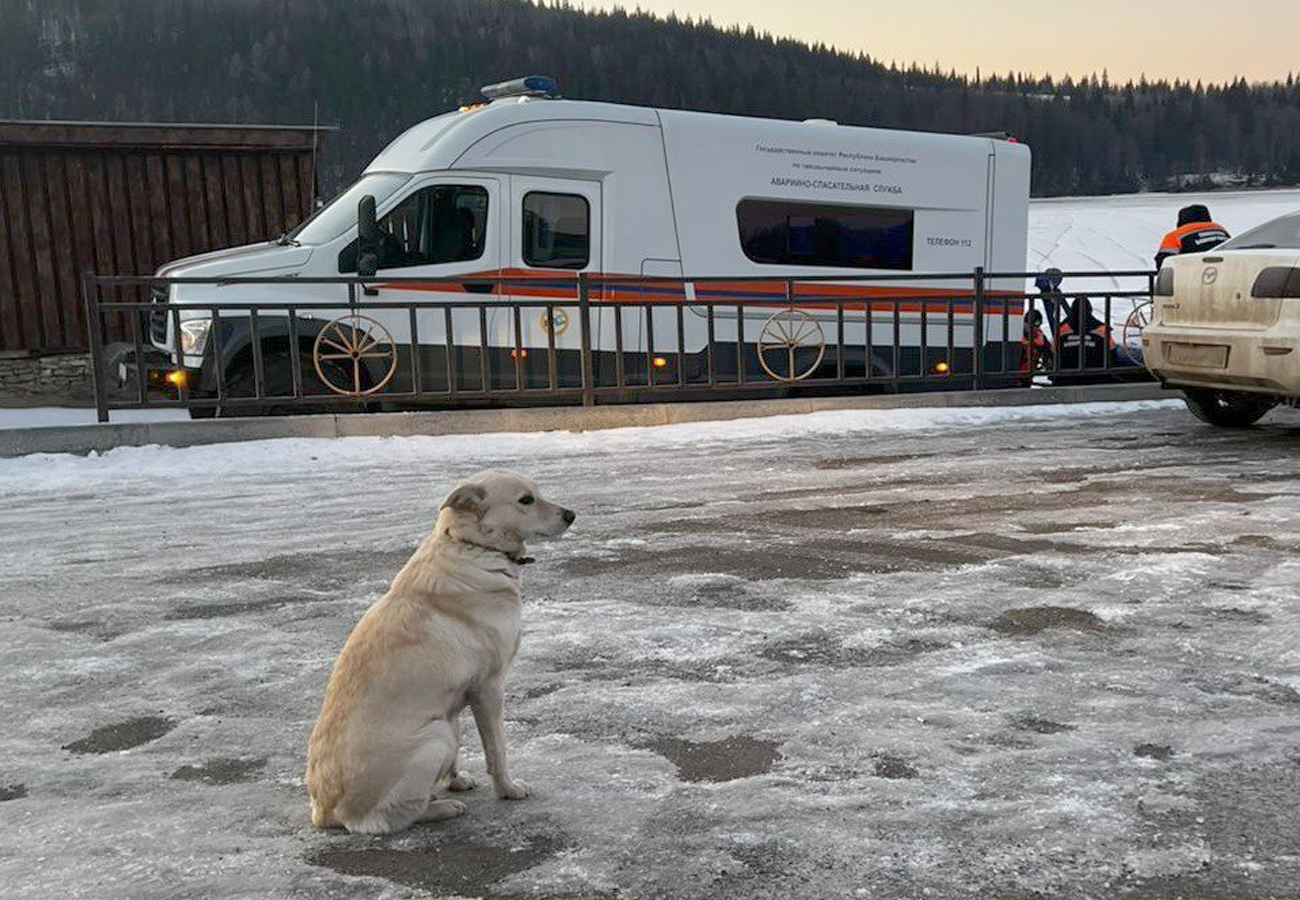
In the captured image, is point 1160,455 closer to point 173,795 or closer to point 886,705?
point 886,705

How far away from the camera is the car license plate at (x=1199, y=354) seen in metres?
8.98

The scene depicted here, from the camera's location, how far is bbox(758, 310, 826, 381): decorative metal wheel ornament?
12.3 metres

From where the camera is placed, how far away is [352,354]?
10562mm

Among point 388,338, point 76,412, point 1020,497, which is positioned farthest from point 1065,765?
point 76,412

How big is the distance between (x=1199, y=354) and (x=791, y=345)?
165 inches

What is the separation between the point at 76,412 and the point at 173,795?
12.1 meters

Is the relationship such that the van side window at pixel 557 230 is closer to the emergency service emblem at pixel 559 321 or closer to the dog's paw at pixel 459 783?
the emergency service emblem at pixel 559 321

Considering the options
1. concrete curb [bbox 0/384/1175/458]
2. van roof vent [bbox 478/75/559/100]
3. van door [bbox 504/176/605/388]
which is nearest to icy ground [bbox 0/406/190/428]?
concrete curb [bbox 0/384/1175/458]

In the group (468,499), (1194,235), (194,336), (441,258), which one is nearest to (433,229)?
(441,258)

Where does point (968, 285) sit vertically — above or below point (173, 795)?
above

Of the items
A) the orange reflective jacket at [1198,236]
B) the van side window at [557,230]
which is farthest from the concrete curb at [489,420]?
the van side window at [557,230]

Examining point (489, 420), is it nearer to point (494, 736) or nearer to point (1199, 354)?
point (1199, 354)

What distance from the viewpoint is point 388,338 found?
428 inches

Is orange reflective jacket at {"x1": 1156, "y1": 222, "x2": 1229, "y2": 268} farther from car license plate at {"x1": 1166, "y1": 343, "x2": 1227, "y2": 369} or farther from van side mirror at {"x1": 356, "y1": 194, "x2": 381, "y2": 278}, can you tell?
van side mirror at {"x1": 356, "y1": 194, "x2": 381, "y2": 278}
